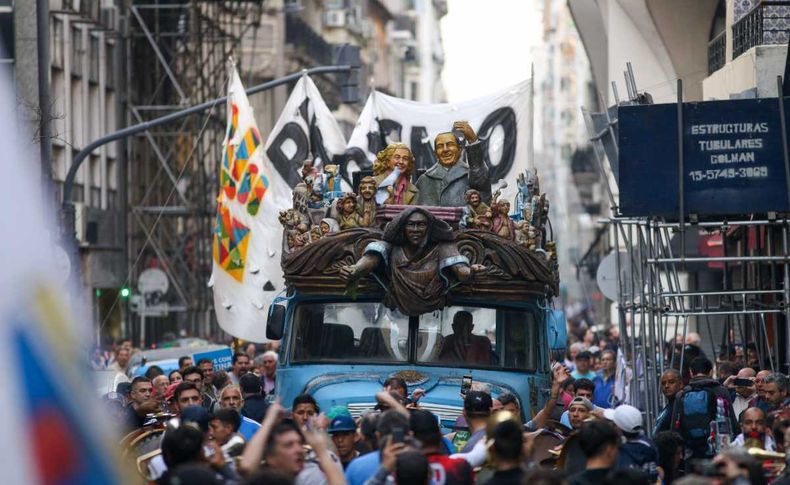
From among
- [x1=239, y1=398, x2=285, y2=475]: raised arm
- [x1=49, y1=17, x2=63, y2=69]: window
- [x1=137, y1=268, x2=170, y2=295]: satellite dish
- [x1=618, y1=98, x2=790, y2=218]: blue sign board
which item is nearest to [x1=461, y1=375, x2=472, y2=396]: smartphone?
[x1=618, y1=98, x2=790, y2=218]: blue sign board

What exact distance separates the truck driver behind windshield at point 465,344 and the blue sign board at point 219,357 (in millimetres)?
6427

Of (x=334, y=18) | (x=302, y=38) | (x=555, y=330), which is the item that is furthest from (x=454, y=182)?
(x=334, y=18)

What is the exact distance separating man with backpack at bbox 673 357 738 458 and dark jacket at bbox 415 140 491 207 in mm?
2710

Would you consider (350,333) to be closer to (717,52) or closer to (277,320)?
(277,320)

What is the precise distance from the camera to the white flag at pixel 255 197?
22.9 m

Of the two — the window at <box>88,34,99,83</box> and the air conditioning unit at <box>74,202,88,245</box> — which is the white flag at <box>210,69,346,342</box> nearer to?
the air conditioning unit at <box>74,202,88,245</box>

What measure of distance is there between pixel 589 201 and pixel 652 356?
59768 millimetres

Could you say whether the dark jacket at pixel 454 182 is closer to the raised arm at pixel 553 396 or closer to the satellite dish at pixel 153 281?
the raised arm at pixel 553 396

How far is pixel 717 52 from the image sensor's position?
2708cm

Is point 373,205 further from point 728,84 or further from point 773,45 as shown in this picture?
point 728,84

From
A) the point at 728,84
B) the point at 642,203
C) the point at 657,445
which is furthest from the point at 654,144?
the point at 728,84

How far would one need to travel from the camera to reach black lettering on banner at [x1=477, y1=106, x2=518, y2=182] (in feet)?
73.9

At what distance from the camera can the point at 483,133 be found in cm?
2330

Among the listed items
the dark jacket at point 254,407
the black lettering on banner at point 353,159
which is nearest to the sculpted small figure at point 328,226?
the dark jacket at point 254,407
